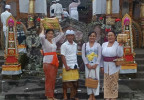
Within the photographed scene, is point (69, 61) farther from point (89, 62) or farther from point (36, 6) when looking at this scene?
point (36, 6)

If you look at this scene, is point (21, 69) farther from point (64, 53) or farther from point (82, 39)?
point (64, 53)

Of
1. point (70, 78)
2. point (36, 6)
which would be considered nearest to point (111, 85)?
point (70, 78)

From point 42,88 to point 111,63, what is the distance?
224cm

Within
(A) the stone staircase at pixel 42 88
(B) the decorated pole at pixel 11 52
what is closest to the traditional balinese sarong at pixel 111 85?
(A) the stone staircase at pixel 42 88

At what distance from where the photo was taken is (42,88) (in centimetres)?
640

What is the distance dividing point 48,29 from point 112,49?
1.46 m

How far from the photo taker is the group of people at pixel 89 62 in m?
5.01

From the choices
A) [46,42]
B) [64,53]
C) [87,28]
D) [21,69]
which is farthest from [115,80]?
[21,69]

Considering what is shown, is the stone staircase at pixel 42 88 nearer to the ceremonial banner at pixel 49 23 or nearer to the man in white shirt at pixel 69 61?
the man in white shirt at pixel 69 61

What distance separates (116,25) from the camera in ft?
26.1

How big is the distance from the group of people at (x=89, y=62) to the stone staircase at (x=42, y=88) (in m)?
0.73

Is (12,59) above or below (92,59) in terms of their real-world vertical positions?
below

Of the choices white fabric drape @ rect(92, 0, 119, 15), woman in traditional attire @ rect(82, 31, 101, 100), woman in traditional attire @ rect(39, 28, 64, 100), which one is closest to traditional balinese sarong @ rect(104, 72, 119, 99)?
woman in traditional attire @ rect(82, 31, 101, 100)

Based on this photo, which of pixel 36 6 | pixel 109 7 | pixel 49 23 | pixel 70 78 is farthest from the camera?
pixel 36 6
